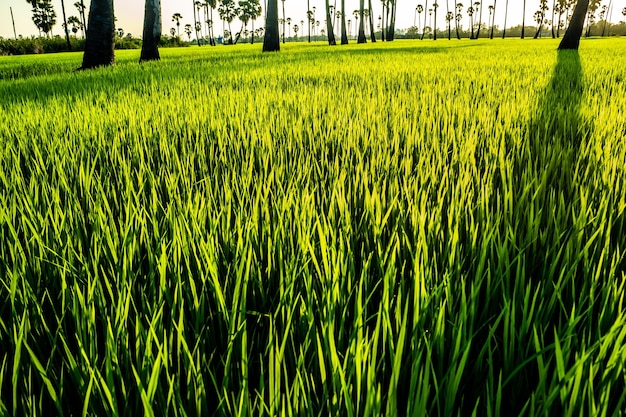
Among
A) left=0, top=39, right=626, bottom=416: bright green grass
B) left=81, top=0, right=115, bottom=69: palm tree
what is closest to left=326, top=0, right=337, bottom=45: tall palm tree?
left=81, top=0, right=115, bottom=69: palm tree

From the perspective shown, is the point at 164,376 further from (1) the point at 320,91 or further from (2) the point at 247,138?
(1) the point at 320,91

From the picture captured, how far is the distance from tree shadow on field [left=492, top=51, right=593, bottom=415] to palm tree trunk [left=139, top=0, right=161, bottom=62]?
8.56 meters

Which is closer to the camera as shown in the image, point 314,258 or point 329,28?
point 314,258

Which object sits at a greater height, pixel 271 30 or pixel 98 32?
pixel 271 30

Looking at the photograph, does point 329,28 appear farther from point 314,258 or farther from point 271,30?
point 314,258

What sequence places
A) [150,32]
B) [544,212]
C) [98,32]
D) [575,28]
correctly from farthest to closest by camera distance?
[575,28]
[150,32]
[98,32]
[544,212]

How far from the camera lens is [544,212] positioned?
99cm

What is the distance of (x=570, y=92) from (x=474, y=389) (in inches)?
118

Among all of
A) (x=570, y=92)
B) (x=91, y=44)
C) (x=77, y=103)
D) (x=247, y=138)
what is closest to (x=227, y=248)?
(x=247, y=138)

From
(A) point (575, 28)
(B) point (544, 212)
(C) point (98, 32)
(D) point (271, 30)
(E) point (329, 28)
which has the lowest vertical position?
(B) point (544, 212)

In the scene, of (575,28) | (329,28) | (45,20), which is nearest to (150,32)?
(575,28)

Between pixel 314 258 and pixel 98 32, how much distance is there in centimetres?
803

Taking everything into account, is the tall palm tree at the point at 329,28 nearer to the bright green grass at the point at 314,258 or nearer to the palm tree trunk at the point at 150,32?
the palm tree trunk at the point at 150,32

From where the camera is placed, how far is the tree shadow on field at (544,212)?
514 mm
